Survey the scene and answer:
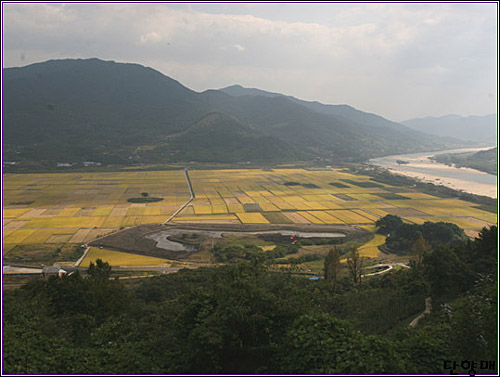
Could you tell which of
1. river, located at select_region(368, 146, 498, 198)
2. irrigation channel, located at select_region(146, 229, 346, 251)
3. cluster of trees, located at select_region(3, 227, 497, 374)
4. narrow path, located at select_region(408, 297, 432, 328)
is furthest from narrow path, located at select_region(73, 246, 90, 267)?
river, located at select_region(368, 146, 498, 198)

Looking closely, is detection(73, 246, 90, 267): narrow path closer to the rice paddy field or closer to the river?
the rice paddy field

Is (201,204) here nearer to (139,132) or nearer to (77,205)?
(77,205)

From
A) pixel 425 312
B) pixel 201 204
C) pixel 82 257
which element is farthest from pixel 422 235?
pixel 82 257

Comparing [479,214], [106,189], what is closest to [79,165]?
[106,189]

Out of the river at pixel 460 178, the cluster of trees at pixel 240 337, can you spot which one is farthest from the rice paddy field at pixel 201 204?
the cluster of trees at pixel 240 337

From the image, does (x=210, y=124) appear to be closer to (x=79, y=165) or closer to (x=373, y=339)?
(x=79, y=165)

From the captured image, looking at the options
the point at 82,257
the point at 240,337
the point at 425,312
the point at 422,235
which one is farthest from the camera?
the point at 422,235

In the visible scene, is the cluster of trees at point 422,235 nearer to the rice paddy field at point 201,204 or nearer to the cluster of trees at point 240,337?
the rice paddy field at point 201,204

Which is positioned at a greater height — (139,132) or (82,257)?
(139,132)
